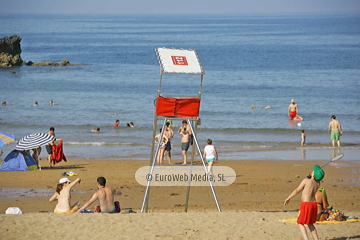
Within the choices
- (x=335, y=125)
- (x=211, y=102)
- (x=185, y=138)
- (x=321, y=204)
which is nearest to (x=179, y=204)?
(x=321, y=204)

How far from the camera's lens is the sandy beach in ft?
27.5

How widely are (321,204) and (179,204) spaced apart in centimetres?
339

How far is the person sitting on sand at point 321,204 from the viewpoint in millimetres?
9078

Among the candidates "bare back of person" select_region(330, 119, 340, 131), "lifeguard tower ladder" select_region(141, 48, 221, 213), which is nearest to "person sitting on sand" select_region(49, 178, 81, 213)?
"lifeguard tower ladder" select_region(141, 48, 221, 213)

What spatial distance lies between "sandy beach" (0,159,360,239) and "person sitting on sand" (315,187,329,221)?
309 mm

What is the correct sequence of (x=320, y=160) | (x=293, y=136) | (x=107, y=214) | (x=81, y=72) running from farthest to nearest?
(x=81, y=72), (x=293, y=136), (x=320, y=160), (x=107, y=214)

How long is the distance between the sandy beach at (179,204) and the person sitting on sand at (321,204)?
31cm

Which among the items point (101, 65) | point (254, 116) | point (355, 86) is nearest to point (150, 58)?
point (101, 65)

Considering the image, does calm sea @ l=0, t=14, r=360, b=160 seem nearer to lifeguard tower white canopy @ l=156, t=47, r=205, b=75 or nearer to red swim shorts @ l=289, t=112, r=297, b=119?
red swim shorts @ l=289, t=112, r=297, b=119

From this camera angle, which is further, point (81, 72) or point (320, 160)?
point (81, 72)

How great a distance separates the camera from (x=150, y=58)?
232ft

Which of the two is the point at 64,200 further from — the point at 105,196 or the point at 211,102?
the point at 211,102

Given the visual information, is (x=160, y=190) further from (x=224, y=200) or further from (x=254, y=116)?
(x=254, y=116)

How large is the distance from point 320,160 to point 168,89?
87.8ft
